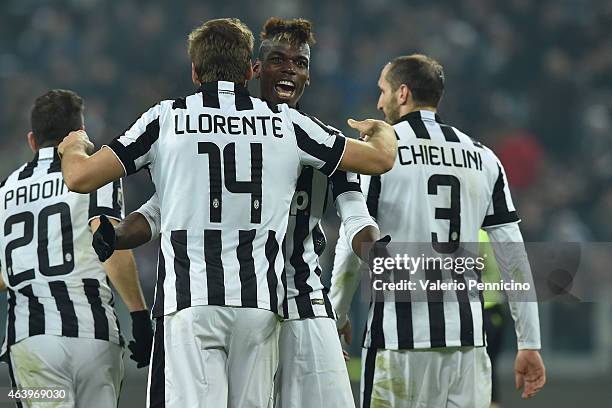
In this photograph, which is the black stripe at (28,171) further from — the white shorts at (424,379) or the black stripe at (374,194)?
the white shorts at (424,379)

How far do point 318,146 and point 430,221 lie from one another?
999 mm

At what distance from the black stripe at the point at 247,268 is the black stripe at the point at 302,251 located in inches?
11.6

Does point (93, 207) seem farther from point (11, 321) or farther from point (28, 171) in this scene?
Result: point (11, 321)

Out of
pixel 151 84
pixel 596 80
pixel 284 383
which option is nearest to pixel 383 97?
pixel 284 383

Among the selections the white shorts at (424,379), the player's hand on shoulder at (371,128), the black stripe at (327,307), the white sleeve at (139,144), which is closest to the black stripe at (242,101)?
the white sleeve at (139,144)

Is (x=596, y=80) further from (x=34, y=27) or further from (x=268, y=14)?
(x=34, y=27)

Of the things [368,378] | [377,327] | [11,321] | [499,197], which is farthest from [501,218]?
[11,321]

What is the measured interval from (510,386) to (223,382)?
7050 millimetres

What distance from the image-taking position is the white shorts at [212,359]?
3562 millimetres

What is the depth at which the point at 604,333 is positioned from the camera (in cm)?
1059

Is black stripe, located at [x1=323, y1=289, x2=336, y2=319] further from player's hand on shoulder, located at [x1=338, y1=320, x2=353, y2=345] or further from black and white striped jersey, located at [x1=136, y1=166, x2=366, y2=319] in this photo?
player's hand on shoulder, located at [x1=338, y1=320, x2=353, y2=345]

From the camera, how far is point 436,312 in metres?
4.57

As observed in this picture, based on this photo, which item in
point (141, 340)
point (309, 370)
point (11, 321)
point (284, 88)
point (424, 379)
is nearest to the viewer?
point (309, 370)

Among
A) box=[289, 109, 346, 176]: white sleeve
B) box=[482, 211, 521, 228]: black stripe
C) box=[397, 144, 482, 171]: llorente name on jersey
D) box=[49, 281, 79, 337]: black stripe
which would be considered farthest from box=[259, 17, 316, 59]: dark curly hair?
box=[49, 281, 79, 337]: black stripe
